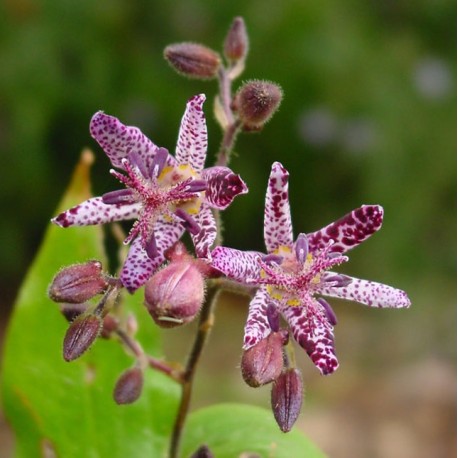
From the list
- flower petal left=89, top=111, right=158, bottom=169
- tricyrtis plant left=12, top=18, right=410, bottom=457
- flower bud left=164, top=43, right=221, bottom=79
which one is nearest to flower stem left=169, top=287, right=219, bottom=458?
tricyrtis plant left=12, top=18, right=410, bottom=457

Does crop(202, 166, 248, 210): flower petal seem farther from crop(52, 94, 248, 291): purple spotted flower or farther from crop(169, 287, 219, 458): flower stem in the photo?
crop(169, 287, 219, 458): flower stem

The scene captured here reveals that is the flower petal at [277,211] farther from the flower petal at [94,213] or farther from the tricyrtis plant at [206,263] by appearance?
the flower petal at [94,213]

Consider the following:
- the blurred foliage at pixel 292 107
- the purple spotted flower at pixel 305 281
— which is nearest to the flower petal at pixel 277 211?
the purple spotted flower at pixel 305 281

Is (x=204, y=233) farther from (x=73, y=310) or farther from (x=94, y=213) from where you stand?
(x=73, y=310)

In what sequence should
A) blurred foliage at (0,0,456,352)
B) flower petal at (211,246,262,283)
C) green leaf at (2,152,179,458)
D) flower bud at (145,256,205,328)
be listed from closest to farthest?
flower bud at (145,256,205,328), flower petal at (211,246,262,283), green leaf at (2,152,179,458), blurred foliage at (0,0,456,352)

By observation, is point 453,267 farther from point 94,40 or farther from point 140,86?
point 94,40

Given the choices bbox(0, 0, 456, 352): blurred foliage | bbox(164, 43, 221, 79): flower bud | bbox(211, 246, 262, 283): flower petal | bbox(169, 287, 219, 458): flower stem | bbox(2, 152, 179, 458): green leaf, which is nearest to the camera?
bbox(211, 246, 262, 283): flower petal

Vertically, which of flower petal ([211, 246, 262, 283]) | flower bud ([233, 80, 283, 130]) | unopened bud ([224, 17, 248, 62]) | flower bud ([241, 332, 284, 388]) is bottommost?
flower bud ([241, 332, 284, 388])
